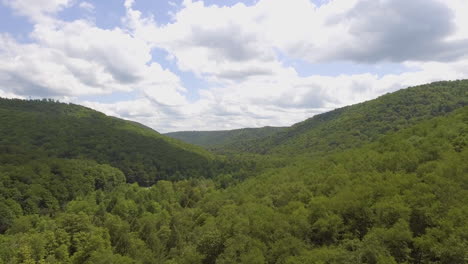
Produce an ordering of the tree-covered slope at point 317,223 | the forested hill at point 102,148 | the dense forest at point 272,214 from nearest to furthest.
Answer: the tree-covered slope at point 317,223 → the dense forest at point 272,214 → the forested hill at point 102,148

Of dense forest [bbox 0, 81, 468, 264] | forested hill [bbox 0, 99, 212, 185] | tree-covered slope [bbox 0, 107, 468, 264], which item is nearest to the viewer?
tree-covered slope [bbox 0, 107, 468, 264]

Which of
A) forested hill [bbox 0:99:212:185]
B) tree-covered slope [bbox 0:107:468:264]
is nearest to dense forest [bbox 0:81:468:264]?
tree-covered slope [bbox 0:107:468:264]

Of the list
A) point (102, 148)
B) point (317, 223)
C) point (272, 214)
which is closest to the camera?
point (317, 223)

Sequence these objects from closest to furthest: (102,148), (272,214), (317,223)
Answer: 1. (317,223)
2. (272,214)
3. (102,148)

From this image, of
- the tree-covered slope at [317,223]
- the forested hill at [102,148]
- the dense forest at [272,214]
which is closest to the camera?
the tree-covered slope at [317,223]

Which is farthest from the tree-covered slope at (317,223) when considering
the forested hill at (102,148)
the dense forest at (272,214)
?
the forested hill at (102,148)

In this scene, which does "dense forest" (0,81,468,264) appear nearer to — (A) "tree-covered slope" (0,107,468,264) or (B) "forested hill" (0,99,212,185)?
(A) "tree-covered slope" (0,107,468,264)

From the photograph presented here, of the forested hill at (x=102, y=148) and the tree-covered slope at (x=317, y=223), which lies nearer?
the tree-covered slope at (x=317, y=223)

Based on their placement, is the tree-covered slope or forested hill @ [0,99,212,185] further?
forested hill @ [0,99,212,185]

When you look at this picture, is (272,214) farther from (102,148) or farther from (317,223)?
(102,148)

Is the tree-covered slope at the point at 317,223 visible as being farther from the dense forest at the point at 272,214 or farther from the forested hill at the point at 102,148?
the forested hill at the point at 102,148

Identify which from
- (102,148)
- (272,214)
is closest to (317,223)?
(272,214)

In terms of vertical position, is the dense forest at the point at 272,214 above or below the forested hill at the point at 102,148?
below
